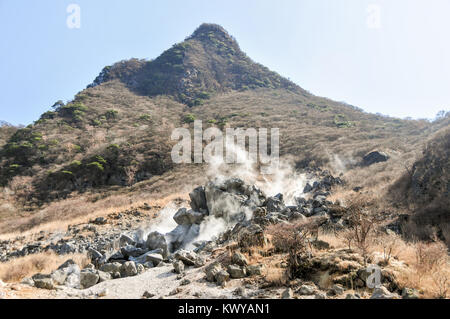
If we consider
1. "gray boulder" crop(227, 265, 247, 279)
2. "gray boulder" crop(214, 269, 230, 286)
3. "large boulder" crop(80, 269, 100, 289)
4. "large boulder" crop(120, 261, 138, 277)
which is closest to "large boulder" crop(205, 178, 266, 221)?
"large boulder" crop(120, 261, 138, 277)

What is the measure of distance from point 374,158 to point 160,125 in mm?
29763

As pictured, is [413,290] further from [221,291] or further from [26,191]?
[26,191]

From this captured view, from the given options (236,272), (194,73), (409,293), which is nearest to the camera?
(409,293)

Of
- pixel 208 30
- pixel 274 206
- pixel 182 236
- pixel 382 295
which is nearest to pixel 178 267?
pixel 182 236

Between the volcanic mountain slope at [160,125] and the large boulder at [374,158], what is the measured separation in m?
0.85

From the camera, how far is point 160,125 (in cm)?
3972

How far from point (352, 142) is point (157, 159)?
22.2 metres

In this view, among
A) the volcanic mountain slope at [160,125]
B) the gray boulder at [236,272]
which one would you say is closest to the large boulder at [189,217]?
the gray boulder at [236,272]

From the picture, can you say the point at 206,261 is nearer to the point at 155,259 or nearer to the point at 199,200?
the point at 155,259

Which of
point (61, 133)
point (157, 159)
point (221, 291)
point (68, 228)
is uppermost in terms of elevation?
point (61, 133)

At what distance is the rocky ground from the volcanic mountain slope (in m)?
13.8

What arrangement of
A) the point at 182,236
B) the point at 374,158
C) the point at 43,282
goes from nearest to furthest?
the point at 43,282 → the point at 182,236 → the point at 374,158
